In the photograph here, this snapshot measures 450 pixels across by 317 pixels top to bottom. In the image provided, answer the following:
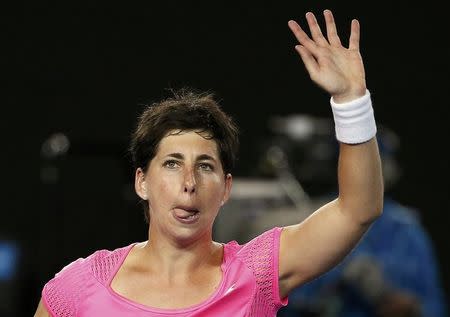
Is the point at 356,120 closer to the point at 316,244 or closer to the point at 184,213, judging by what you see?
the point at 316,244

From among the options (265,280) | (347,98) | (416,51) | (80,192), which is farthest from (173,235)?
(416,51)

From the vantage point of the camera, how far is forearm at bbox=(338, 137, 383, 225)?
2.08 m

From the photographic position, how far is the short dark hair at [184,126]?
2.25 metres

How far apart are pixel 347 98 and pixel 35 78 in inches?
107

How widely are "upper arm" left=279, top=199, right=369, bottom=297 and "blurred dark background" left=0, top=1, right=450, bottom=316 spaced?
2.05 metres

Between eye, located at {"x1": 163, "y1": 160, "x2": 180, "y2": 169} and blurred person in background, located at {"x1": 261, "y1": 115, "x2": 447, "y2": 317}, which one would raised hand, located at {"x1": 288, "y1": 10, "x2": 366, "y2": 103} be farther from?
blurred person in background, located at {"x1": 261, "y1": 115, "x2": 447, "y2": 317}

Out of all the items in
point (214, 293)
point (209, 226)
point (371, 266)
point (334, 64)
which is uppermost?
point (334, 64)

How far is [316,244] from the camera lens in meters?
2.15

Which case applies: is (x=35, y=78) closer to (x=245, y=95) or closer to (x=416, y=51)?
(x=245, y=95)

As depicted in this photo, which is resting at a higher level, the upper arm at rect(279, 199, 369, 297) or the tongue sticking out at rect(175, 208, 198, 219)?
the tongue sticking out at rect(175, 208, 198, 219)

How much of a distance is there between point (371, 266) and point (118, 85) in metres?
1.41

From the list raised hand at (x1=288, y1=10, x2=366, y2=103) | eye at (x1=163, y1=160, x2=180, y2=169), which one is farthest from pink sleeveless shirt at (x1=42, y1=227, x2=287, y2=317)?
raised hand at (x1=288, y1=10, x2=366, y2=103)

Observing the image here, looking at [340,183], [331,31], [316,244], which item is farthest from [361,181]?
[331,31]

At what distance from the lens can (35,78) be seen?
4.61 metres
